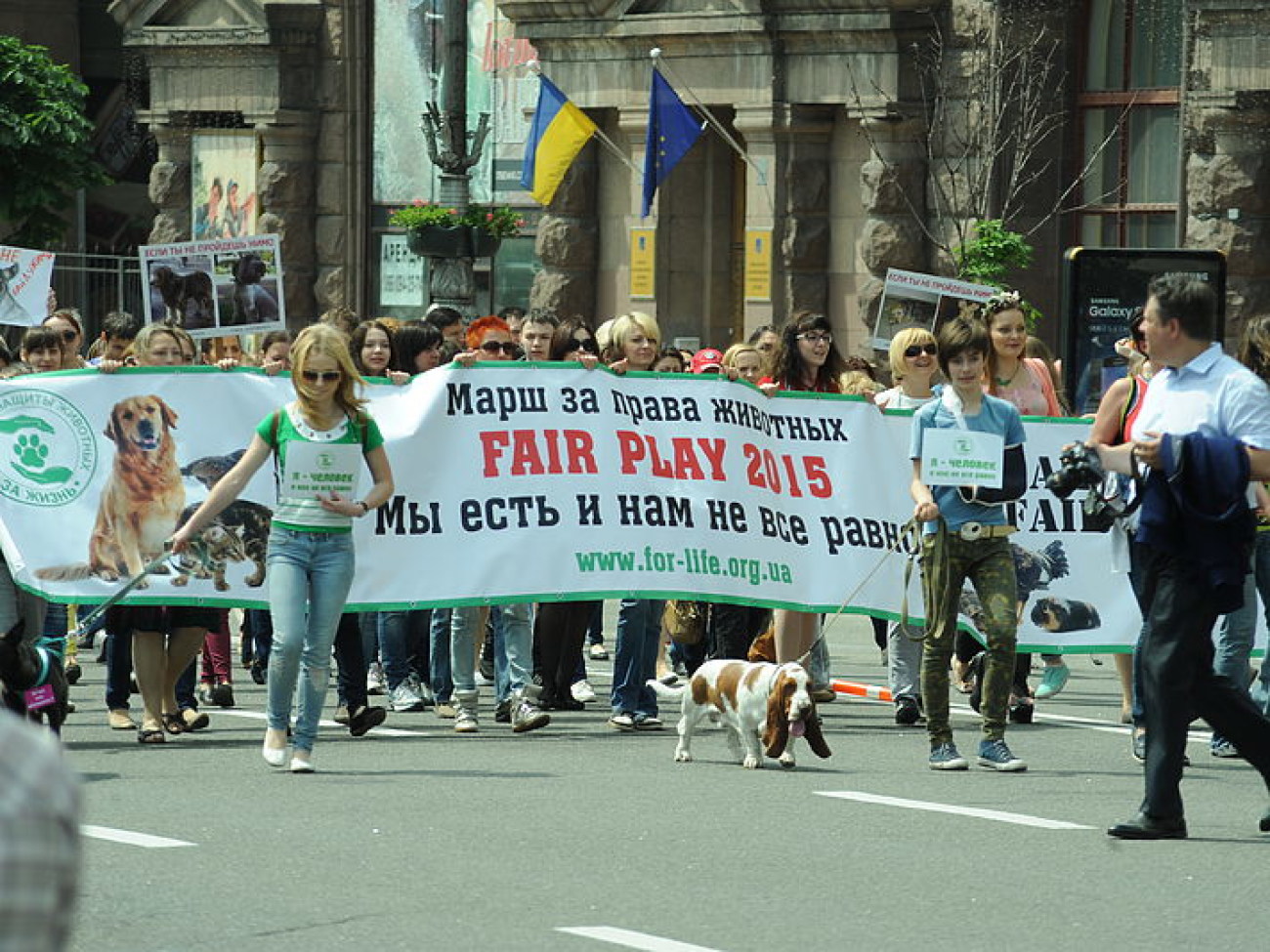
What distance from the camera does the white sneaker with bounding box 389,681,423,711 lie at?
12.5 metres

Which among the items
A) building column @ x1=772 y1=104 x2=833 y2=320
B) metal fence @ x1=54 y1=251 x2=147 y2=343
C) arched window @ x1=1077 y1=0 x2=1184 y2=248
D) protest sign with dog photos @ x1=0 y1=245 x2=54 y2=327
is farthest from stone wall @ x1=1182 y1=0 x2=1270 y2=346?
metal fence @ x1=54 y1=251 x2=147 y2=343

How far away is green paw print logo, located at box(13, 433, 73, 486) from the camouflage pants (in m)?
3.99

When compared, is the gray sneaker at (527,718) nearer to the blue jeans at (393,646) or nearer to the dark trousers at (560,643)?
the dark trousers at (560,643)

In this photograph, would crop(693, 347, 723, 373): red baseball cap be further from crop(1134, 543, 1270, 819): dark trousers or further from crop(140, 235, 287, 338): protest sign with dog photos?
crop(1134, 543, 1270, 819): dark trousers

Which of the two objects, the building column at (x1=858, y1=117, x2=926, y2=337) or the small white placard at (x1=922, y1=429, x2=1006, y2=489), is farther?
the building column at (x1=858, y1=117, x2=926, y2=337)

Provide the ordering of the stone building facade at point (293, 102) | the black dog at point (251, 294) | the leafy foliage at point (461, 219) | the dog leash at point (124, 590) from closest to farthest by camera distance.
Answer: the dog leash at point (124, 590), the black dog at point (251, 294), the leafy foliage at point (461, 219), the stone building facade at point (293, 102)

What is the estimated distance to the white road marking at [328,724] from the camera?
11.5m

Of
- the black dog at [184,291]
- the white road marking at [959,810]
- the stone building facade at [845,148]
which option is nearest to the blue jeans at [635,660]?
the white road marking at [959,810]

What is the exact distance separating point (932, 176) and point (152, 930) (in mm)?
17846

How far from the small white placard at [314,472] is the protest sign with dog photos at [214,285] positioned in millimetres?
5576

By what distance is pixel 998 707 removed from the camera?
10.3 m

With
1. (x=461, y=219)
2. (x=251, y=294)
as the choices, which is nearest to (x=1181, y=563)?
(x=251, y=294)

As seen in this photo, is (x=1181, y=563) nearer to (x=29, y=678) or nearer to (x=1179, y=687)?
(x=1179, y=687)

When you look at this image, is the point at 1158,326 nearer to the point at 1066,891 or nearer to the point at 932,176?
the point at 1066,891
